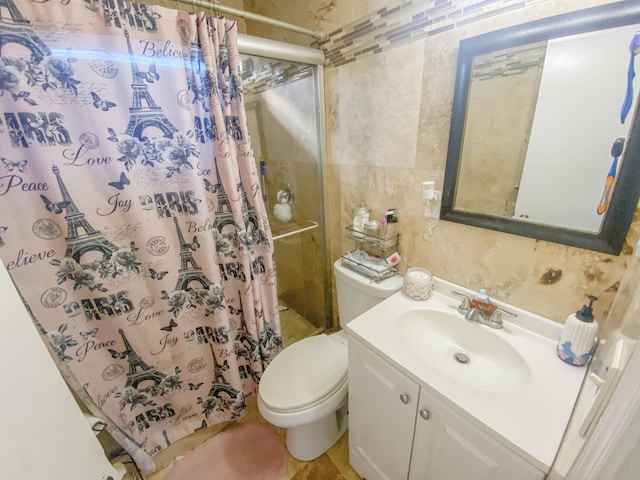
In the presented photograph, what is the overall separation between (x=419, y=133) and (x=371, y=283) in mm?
687

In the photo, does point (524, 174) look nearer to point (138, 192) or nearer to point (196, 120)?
point (196, 120)

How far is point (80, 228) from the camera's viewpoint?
3.17 feet

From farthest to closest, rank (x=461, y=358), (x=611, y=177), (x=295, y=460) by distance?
1. (x=295, y=460)
2. (x=461, y=358)
3. (x=611, y=177)

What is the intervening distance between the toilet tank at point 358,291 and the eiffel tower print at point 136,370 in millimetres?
958

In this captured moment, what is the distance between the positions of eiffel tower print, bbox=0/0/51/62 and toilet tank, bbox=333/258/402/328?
1.33 m

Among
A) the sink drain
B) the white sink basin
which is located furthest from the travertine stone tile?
the sink drain

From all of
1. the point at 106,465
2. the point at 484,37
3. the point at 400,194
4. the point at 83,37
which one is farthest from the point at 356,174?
the point at 106,465

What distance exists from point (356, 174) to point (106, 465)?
1.54 m

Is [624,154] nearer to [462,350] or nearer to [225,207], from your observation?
[462,350]

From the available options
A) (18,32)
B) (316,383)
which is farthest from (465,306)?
(18,32)

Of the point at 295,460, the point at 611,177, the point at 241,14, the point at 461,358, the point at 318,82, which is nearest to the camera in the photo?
the point at 611,177

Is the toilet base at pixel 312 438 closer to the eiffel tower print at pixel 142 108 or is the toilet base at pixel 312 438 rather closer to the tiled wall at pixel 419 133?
the tiled wall at pixel 419 133

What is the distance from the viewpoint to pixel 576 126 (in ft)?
2.50

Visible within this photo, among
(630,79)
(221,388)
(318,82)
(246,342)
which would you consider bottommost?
(221,388)
